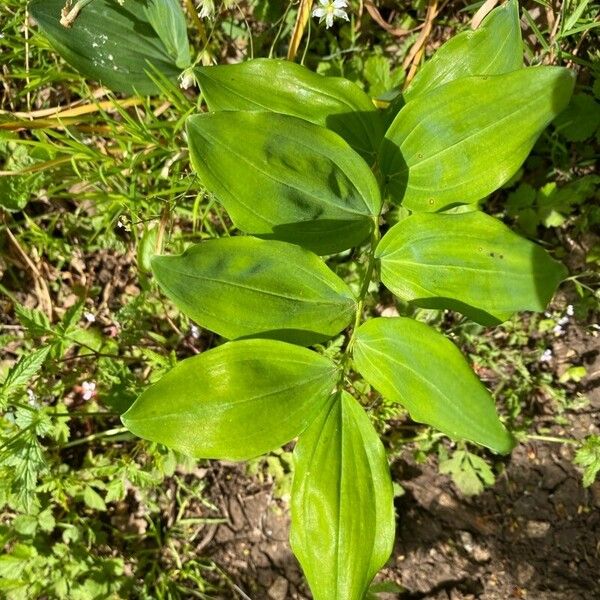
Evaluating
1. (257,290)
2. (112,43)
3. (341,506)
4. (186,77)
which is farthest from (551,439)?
(112,43)

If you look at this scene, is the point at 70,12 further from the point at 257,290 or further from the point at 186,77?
the point at 257,290

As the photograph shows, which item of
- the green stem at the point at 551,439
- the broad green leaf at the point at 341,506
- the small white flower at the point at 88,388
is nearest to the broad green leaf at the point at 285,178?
the broad green leaf at the point at 341,506

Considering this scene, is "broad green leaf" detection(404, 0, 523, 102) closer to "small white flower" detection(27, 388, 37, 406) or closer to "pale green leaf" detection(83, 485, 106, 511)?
"small white flower" detection(27, 388, 37, 406)

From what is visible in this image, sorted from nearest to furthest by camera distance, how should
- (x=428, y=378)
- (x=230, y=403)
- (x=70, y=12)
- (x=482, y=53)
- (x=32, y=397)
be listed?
(x=428, y=378)
(x=230, y=403)
(x=482, y=53)
(x=70, y=12)
(x=32, y=397)

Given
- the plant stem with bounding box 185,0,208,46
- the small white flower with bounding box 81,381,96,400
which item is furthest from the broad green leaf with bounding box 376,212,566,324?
the small white flower with bounding box 81,381,96,400

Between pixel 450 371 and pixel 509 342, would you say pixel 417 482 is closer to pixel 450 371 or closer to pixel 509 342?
pixel 509 342

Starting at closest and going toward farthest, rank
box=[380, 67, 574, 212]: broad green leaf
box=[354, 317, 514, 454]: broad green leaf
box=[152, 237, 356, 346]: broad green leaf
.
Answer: box=[354, 317, 514, 454]: broad green leaf, box=[380, 67, 574, 212]: broad green leaf, box=[152, 237, 356, 346]: broad green leaf
